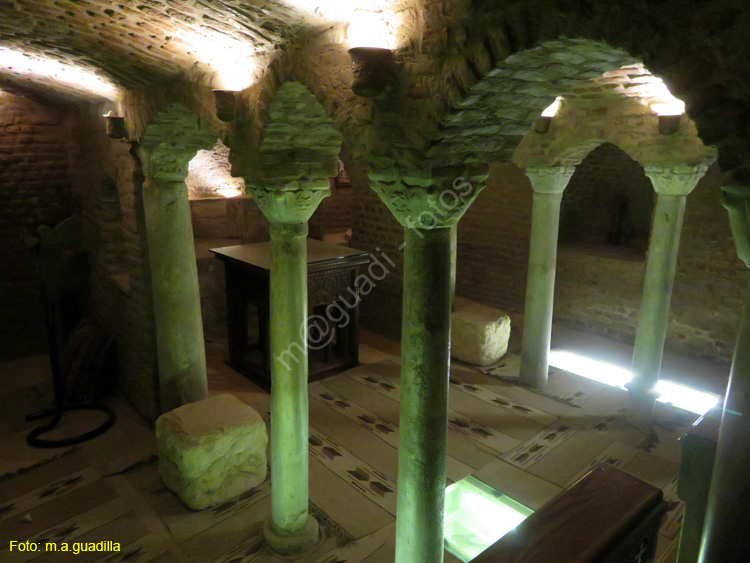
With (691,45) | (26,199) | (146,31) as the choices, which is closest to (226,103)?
(146,31)

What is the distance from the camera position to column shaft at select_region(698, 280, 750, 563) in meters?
1.39

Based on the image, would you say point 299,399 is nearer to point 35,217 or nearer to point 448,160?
point 448,160

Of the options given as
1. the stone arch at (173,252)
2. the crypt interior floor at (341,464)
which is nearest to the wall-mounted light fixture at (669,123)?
the crypt interior floor at (341,464)

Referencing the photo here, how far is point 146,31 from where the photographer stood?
296 cm

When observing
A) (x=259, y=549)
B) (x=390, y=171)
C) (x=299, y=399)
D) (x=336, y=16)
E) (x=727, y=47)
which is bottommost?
(x=259, y=549)

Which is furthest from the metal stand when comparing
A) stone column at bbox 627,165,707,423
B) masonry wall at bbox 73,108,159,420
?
stone column at bbox 627,165,707,423

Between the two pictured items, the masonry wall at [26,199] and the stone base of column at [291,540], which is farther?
the masonry wall at [26,199]

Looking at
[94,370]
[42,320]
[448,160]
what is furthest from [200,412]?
[42,320]

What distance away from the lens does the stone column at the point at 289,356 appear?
3180mm

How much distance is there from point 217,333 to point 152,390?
7.93 ft

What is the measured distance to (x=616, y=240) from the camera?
836 centimetres

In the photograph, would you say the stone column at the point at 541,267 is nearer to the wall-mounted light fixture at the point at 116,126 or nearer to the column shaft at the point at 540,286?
the column shaft at the point at 540,286

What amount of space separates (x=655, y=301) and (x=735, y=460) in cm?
388

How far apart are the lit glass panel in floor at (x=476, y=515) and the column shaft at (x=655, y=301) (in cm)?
191
